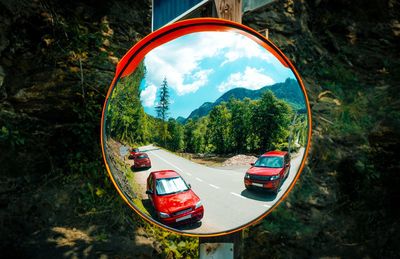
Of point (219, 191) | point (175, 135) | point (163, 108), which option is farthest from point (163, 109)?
point (219, 191)

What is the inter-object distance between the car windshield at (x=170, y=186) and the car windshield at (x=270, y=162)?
14.4 inches

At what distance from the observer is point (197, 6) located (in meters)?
1.38

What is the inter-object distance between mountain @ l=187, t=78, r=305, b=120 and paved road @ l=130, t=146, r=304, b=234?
23 cm

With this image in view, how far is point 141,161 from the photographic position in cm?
121

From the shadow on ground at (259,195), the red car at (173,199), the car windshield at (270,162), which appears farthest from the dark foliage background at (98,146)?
the car windshield at (270,162)

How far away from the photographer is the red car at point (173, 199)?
1.18 metres

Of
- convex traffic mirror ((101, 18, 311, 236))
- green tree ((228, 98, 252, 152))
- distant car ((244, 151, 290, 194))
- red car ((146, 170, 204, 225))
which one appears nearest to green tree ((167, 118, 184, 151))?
convex traffic mirror ((101, 18, 311, 236))

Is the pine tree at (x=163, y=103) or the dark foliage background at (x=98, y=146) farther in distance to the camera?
the dark foliage background at (x=98, y=146)

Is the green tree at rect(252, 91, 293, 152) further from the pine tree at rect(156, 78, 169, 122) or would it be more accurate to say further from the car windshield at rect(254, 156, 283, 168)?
the pine tree at rect(156, 78, 169, 122)

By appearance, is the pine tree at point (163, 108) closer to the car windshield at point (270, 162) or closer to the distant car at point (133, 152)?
the distant car at point (133, 152)

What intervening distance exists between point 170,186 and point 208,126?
340 mm

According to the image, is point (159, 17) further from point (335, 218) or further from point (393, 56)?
point (393, 56)

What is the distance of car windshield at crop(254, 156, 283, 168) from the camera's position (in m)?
1.17

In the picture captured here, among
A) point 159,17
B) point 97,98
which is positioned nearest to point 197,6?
point 159,17
